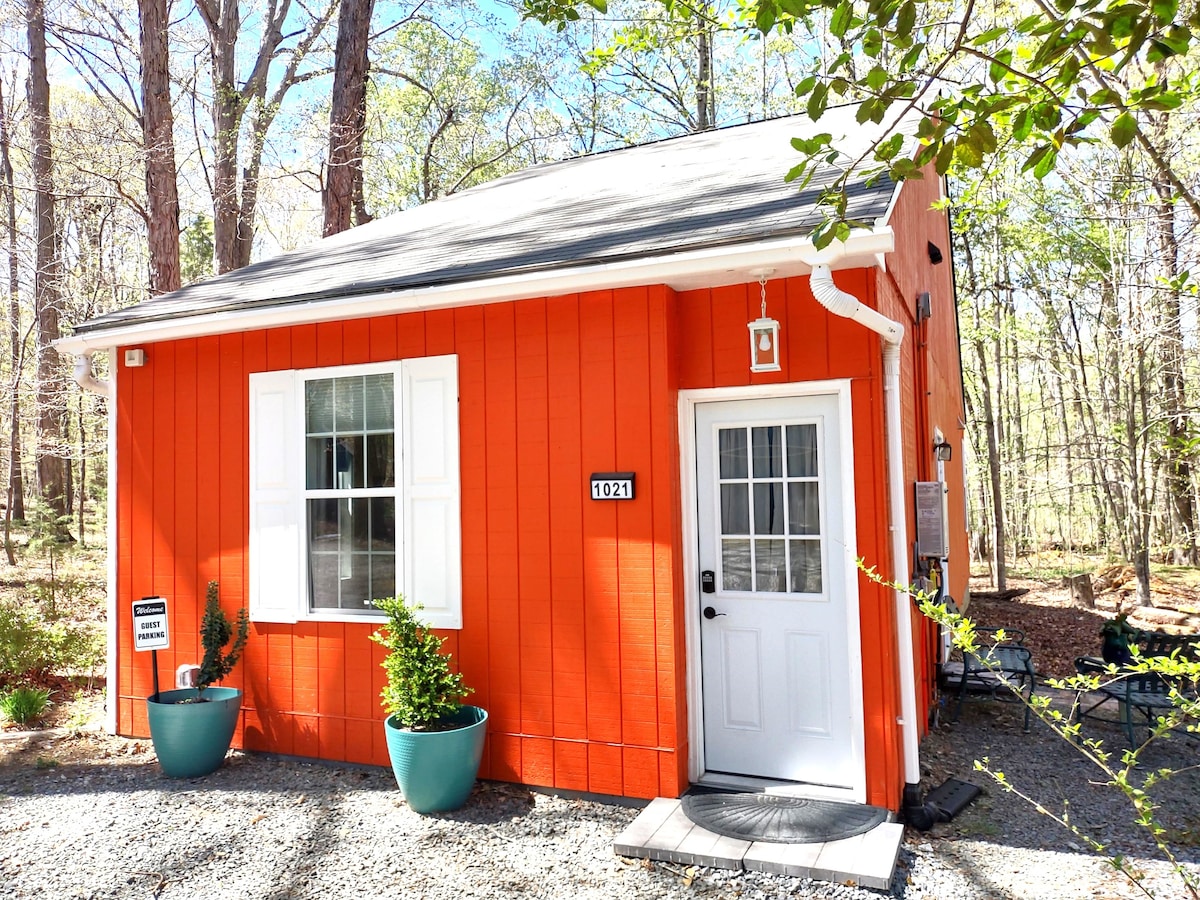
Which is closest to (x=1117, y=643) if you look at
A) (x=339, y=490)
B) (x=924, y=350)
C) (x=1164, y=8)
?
(x=924, y=350)

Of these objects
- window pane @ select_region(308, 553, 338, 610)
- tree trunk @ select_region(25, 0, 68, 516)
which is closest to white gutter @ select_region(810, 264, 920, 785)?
window pane @ select_region(308, 553, 338, 610)

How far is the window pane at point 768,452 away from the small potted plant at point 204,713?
10.9ft

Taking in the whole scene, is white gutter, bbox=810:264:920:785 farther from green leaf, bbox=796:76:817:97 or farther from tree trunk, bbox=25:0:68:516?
tree trunk, bbox=25:0:68:516

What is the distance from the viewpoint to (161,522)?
19.1ft

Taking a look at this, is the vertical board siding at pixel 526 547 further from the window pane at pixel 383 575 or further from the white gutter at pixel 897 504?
the white gutter at pixel 897 504

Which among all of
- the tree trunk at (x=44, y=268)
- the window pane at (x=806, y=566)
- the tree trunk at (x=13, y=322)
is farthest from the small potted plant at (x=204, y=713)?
the tree trunk at (x=13, y=322)

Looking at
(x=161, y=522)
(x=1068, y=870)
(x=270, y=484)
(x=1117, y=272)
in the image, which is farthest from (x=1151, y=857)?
(x=1117, y=272)

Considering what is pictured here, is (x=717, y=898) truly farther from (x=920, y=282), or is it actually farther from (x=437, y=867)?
(x=920, y=282)

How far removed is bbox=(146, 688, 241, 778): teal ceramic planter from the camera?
497 centimetres

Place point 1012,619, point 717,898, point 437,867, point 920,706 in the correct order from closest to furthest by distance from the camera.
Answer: point 717,898, point 437,867, point 920,706, point 1012,619

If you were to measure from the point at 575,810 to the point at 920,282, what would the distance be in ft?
16.0

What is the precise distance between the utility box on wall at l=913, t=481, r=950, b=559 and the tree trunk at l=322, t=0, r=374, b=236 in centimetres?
852

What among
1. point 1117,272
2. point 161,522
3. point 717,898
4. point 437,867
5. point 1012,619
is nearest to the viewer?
point 717,898

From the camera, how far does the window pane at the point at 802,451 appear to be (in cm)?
452
